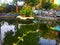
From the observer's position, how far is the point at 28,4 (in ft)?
34.6

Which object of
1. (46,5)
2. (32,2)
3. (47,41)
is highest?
(32,2)

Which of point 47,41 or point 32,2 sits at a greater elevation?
point 32,2

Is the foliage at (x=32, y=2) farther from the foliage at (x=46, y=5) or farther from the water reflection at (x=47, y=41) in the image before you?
the water reflection at (x=47, y=41)

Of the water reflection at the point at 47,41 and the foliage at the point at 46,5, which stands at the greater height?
the foliage at the point at 46,5

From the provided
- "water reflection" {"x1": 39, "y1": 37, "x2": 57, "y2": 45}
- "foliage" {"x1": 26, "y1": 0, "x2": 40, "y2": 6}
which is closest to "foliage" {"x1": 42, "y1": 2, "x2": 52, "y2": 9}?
"foliage" {"x1": 26, "y1": 0, "x2": 40, "y2": 6}

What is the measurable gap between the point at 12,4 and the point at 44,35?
5652 mm

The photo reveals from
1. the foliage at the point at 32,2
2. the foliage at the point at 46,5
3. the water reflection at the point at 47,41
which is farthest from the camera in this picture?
the foliage at the point at 46,5

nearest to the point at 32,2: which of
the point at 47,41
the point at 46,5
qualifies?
the point at 46,5

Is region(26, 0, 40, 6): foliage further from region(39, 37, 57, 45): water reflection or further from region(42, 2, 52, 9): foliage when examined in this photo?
region(39, 37, 57, 45): water reflection

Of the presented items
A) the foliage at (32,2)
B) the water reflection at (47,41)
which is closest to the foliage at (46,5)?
the foliage at (32,2)

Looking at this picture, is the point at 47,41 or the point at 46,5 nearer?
the point at 47,41

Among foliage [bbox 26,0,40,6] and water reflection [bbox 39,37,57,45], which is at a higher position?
foliage [bbox 26,0,40,6]

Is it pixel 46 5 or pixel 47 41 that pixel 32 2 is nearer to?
pixel 46 5

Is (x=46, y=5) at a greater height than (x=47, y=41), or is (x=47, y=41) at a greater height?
(x=46, y=5)
